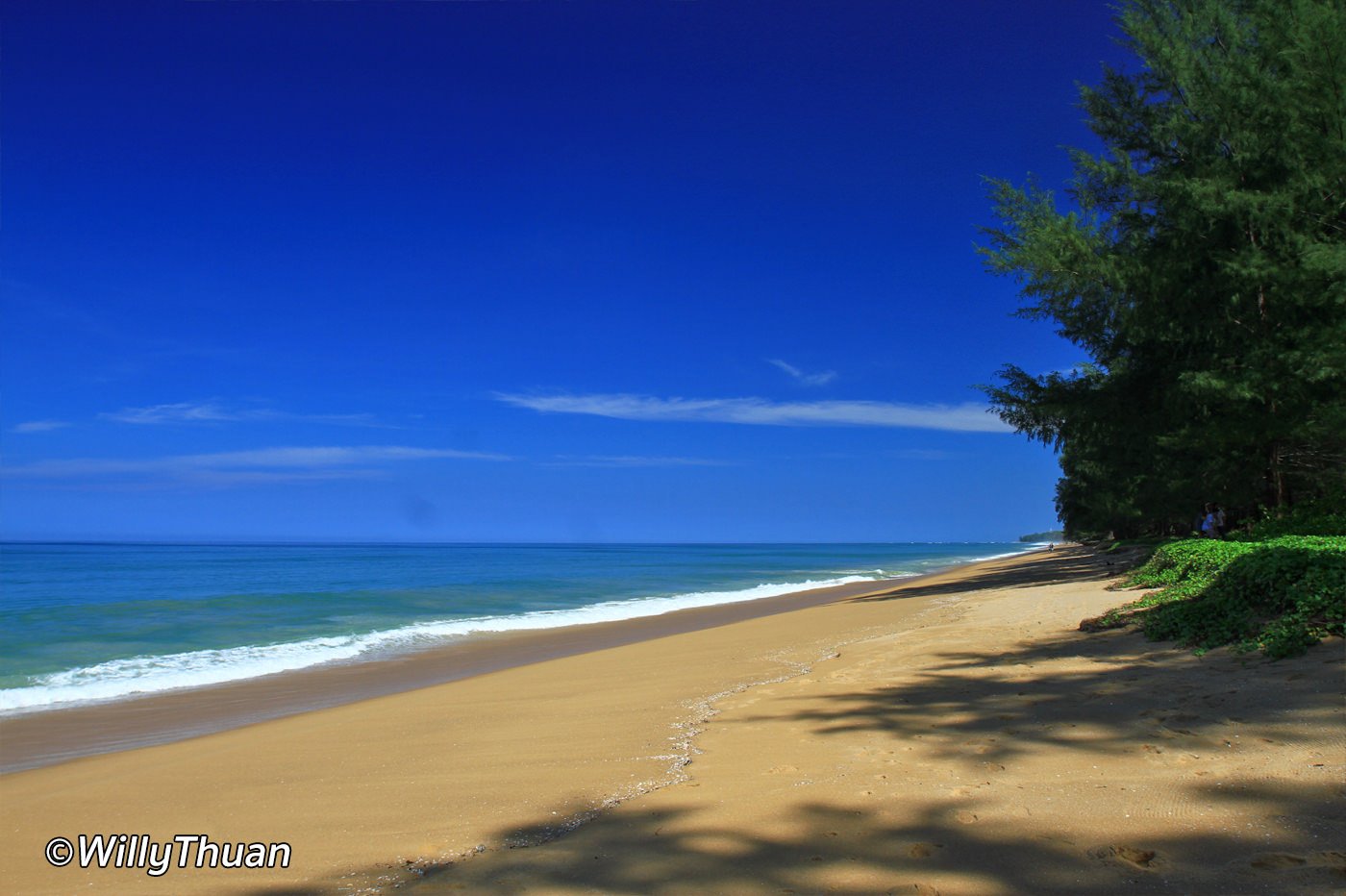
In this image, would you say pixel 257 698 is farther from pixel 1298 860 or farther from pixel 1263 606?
pixel 1263 606

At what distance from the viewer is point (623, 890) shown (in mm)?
3354

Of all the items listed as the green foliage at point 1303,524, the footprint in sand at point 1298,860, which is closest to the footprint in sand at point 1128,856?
the footprint in sand at point 1298,860

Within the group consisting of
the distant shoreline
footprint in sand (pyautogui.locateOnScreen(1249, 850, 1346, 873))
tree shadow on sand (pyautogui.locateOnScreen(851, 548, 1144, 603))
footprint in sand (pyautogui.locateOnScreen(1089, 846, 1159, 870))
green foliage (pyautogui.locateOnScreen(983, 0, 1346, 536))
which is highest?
green foliage (pyautogui.locateOnScreen(983, 0, 1346, 536))

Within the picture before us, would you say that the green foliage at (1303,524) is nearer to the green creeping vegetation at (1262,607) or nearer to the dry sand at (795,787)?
the green creeping vegetation at (1262,607)

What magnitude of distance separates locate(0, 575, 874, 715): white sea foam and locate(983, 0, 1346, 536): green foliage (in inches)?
547

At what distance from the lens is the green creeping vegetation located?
6.20 metres

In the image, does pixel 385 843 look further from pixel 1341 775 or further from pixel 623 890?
pixel 1341 775

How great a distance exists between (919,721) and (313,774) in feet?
14.8

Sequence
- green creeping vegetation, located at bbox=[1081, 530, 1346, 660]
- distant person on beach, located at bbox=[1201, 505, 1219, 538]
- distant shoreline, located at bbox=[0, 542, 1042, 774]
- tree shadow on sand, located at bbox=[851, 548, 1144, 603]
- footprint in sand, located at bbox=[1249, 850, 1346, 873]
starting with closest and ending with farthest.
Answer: footprint in sand, located at bbox=[1249, 850, 1346, 873]
green creeping vegetation, located at bbox=[1081, 530, 1346, 660]
distant shoreline, located at bbox=[0, 542, 1042, 774]
tree shadow on sand, located at bbox=[851, 548, 1144, 603]
distant person on beach, located at bbox=[1201, 505, 1219, 538]

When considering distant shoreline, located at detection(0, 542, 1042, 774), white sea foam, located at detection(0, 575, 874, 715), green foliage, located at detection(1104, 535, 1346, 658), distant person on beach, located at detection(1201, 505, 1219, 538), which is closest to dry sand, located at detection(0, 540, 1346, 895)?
green foliage, located at detection(1104, 535, 1346, 658)

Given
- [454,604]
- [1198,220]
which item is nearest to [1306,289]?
[1198,220]

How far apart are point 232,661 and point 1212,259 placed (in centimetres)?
2029

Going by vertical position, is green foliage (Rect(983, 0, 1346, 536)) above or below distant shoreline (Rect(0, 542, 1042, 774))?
above

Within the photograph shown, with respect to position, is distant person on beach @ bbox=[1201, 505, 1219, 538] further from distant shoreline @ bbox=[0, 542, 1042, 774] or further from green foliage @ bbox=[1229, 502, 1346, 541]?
distant shoreline @ bbox=[0, 542, 1042, 774]
